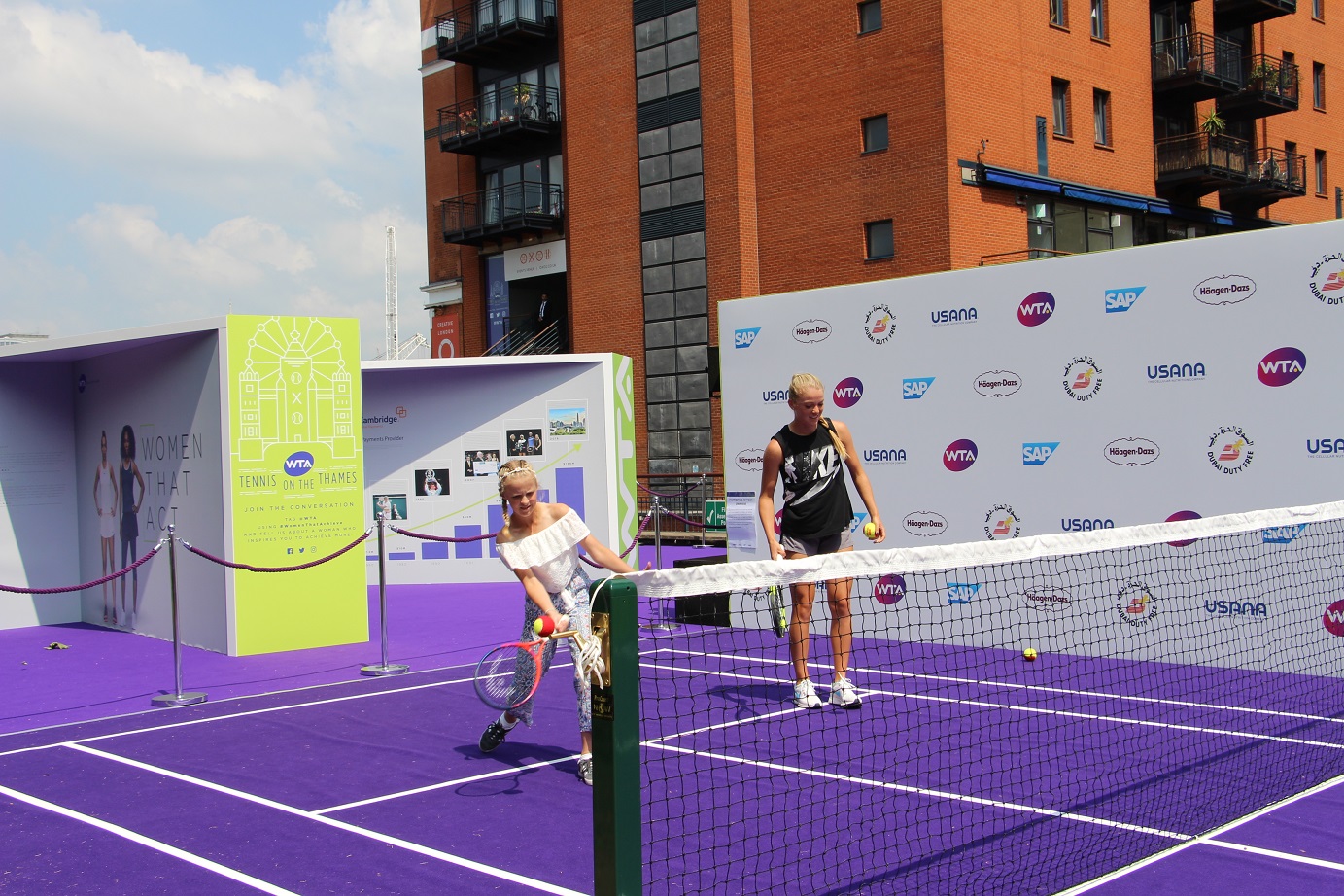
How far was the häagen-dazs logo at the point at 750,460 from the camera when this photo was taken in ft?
39.8

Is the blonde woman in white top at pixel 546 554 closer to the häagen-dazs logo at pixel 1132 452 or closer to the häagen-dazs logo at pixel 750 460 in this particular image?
the häagen-dazs logo at pixel 1132 452

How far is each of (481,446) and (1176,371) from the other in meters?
11.3

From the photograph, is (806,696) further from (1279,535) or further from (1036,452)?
(1279,535)

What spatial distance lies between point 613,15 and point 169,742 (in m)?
27.2

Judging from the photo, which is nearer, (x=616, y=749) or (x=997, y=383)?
(x=616, y=749)

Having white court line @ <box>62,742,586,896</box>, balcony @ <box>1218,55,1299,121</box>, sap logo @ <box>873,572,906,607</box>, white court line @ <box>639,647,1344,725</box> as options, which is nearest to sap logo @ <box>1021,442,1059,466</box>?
sap logo @ <box>873,572,906,607</box>

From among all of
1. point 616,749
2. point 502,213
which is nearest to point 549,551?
point 616,749

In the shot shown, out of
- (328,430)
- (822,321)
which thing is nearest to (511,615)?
(328,430)

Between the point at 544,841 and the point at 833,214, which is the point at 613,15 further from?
the point at 544,841

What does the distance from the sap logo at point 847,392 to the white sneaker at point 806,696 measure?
159 inches

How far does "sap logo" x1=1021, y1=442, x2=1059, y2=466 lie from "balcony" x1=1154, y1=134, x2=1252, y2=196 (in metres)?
24.6

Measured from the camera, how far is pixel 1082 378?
32.1 ft

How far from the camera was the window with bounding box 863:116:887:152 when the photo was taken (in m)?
27.0

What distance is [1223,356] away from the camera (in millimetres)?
8992
